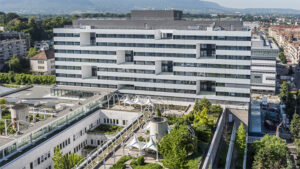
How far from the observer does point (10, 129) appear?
51.4 m

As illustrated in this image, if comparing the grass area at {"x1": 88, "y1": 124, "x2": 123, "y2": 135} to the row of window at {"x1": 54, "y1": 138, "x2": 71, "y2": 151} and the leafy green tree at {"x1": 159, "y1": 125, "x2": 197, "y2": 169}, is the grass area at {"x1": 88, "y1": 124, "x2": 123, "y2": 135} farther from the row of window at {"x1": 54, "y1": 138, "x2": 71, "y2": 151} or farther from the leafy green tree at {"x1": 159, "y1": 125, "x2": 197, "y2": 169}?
the leafy green tree at {"x1": 159, "y1": 125, "x2": 197, "y2": 169}

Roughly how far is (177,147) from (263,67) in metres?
72.9

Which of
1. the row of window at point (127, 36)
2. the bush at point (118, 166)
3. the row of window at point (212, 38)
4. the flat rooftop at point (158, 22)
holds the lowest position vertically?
the bush at point (118, 166)

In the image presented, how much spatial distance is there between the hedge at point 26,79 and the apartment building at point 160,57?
104ft

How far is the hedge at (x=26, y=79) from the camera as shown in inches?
4316

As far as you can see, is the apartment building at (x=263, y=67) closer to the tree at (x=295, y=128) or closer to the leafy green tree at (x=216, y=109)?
the tree at (x=295, y=128)

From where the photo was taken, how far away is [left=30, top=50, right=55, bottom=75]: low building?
126 meters

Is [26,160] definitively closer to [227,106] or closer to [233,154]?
[233,154]

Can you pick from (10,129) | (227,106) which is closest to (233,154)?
(227,106)

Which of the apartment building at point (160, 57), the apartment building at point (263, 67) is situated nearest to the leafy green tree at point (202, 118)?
the apartment building at point (160, 57)

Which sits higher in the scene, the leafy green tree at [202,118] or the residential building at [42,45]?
the residential building at [42,45]

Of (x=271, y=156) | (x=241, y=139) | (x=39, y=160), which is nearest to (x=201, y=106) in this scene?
(x=241, y=139)

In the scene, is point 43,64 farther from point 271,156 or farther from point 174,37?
point 271,156

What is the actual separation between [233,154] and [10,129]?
130 feet
